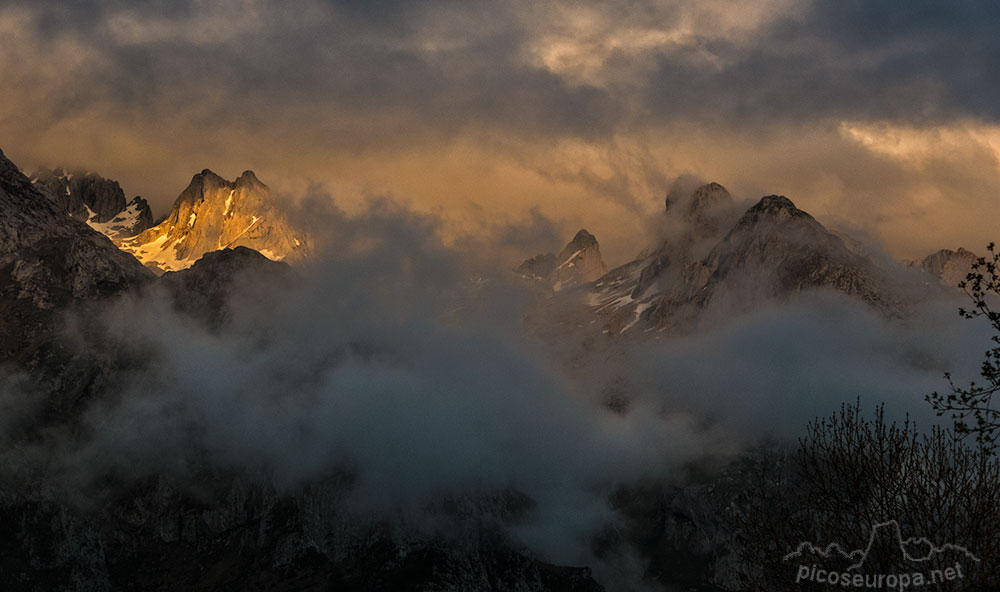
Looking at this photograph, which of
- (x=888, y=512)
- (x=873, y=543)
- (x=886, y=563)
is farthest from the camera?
(x=873, y=543)

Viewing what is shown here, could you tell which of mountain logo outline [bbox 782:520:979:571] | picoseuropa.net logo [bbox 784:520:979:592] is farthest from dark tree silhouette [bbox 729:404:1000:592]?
mountain logo outline [bbox 782:520:979:571]

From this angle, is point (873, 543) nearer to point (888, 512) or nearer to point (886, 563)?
point (886, 563)

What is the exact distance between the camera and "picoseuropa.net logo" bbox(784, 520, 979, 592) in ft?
140

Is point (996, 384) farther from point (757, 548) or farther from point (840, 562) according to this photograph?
point (757, 548)

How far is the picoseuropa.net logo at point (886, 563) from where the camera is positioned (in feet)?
140

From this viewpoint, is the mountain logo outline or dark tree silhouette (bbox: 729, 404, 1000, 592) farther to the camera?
dark tree silhouette (bbox: 729, 404, 1000, 592)

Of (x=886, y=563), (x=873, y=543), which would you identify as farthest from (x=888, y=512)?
(x=886, y=563)

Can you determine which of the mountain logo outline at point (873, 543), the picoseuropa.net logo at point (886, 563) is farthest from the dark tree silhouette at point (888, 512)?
the mountain logo outline at point (873, 543)

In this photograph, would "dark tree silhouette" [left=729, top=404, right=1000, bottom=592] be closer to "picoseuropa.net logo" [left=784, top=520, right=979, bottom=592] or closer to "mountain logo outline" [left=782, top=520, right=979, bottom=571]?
"picoseuropa.net logo" [left=784, top=520, right=979, bottom=592]

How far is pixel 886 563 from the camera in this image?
44.3 meters

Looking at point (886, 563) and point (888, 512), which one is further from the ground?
point (888, 512)

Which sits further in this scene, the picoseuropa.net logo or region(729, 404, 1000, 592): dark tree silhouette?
region(729, 404, 1000, 592): dark tree silhouette

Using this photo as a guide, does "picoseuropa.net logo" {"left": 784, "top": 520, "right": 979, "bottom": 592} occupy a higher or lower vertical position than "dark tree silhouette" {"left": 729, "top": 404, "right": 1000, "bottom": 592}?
lower

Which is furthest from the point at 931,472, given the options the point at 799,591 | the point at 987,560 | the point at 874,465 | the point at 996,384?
the point at 996,384
